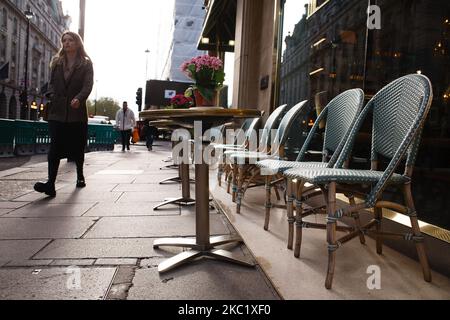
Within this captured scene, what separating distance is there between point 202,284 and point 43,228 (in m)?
1.68

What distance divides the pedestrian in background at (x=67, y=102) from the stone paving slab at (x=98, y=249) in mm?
1976

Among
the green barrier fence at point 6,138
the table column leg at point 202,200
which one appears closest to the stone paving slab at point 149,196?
the table column leg at point 202,200

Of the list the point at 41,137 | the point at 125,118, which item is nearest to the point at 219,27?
the point at 125,118

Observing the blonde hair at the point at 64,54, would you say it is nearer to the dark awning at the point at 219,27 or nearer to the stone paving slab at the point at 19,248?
the stone paving slab at the point at 19,248

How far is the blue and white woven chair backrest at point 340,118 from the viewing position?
2699mm

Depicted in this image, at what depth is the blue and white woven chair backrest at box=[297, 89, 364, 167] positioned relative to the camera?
2.70m

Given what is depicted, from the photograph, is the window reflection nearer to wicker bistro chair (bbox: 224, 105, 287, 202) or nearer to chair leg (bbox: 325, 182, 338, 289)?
wicker bistro chair (bbox: 224, 105, 287, 202)

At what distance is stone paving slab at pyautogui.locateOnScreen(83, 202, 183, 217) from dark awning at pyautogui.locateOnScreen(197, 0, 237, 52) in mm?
7683

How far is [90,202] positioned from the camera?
4402 millimetres

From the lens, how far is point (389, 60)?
3234 millimetres

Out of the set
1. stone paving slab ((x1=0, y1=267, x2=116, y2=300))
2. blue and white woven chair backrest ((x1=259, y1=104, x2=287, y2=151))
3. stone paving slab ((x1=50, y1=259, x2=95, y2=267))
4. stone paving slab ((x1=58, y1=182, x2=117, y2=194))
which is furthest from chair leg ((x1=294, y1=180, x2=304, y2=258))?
stone paving slab ((x1=58, y1=182, x2=117, y2=194))

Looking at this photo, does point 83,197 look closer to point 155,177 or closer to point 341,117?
point 155,177

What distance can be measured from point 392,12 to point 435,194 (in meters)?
1.52
